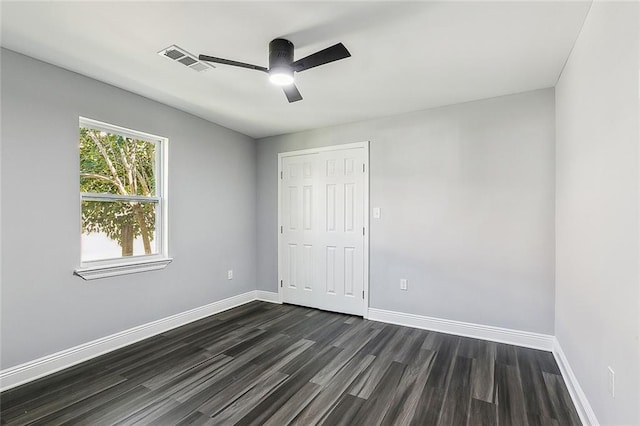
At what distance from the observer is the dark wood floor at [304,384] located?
1.90 m

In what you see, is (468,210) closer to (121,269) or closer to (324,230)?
(324,230)

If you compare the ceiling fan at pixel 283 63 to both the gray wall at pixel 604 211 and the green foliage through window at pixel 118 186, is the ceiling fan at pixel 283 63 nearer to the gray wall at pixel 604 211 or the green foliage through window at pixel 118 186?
the gray wall at pixel 604 211

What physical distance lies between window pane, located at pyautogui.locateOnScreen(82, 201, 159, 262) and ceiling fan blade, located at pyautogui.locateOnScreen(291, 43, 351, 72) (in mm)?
2264

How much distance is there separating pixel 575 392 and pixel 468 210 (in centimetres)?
170

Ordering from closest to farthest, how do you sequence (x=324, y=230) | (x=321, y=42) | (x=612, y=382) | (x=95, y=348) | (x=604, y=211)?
(x=612, y=382)
(x=604, y=211)
(x=321, y=42)
(x=95, y=348)
(x=324, y=230)

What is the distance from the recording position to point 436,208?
333 centimetres

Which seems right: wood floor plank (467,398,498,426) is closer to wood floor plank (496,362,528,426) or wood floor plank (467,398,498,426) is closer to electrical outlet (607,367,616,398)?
wood floor plank (496,362,528,426)

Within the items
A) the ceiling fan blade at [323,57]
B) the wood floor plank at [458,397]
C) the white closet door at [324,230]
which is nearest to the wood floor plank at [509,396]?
the wood floor plank at [458,397]

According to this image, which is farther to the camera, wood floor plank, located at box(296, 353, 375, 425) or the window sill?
the window sill

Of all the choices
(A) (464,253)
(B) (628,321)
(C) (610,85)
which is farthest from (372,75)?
(B) (628,321)

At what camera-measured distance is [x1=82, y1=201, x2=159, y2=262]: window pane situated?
2721mm

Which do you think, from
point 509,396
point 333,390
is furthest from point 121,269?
point 509,396

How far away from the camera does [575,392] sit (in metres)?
2.03

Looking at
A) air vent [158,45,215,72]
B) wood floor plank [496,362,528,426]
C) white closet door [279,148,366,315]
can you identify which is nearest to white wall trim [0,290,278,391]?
white closet door [279,148,366,315]
